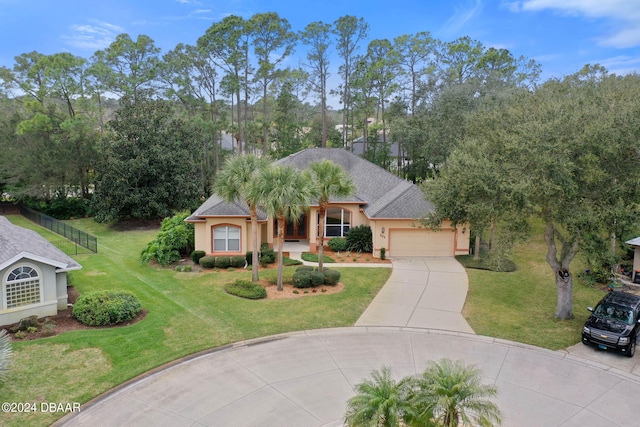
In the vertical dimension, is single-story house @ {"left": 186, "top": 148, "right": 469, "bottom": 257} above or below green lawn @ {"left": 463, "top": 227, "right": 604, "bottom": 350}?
above

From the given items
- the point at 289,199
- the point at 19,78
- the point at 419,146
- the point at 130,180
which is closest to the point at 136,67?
the point at 19,78

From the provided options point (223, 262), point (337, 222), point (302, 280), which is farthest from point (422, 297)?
point (223, 262)

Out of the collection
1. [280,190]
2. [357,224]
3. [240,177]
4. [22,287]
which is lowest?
[22,287]

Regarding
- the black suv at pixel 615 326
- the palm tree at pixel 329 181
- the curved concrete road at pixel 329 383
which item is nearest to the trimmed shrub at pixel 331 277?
the palm tree at pixel 329 181

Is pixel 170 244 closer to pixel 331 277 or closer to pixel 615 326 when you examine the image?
pixel 331 277

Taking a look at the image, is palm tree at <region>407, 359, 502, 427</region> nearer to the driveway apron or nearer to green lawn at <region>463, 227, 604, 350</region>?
green lawn at <region>463, 227, 604, 350</region>

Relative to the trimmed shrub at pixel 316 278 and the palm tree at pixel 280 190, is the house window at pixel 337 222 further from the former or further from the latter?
the palm tree at pixel 280 190

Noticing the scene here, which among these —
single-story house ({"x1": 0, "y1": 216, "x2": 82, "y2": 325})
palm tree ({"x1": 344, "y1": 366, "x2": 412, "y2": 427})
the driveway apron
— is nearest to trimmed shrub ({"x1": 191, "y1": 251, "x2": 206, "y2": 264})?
single-story house ({"x1": 0, "y1": 216, "x2": 82, "y2": 325})
